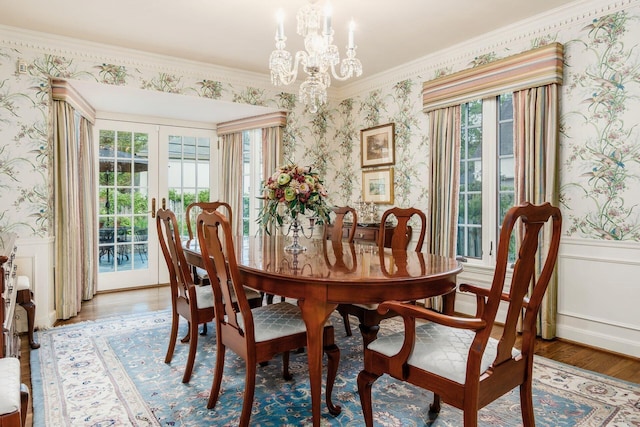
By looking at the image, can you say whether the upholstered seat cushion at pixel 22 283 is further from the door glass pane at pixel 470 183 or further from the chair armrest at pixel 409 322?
the door glass pane at pixel 470 183

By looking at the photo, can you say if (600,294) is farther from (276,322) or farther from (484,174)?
(276,322)

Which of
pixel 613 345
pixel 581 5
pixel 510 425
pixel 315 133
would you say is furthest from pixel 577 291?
pixel 315 133

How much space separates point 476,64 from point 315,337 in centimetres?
305

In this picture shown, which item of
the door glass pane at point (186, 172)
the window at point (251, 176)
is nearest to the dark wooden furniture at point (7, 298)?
the door glass pane at point (186, 172)

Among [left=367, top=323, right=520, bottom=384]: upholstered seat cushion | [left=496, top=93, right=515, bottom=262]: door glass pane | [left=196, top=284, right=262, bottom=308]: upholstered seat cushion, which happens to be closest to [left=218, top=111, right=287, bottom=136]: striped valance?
[left=496, top=93, right=515, bottom=262]: door glass pane

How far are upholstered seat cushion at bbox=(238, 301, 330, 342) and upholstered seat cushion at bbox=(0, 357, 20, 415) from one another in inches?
34.1

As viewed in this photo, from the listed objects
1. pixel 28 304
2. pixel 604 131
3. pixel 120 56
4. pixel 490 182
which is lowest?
pixel 28 304

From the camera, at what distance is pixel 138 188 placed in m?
4.91

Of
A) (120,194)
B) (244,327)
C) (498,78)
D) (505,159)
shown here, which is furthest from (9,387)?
(120,194)

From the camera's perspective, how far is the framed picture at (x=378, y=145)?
4.52 metres

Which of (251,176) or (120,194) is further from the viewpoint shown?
(251,176)

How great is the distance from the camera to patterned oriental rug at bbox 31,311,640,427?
1985 millimetres

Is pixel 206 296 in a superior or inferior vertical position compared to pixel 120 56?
inferior

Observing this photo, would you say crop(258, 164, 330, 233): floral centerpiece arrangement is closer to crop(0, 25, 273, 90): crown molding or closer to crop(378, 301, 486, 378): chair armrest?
crop(378, 301, 486, 378): chair armrest
